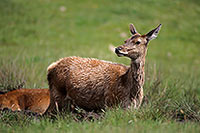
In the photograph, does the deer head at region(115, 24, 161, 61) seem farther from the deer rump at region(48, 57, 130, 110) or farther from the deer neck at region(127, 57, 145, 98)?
the deer rump at region(48, 57, 130, 110)

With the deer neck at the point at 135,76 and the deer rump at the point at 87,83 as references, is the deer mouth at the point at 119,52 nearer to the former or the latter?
the deer neck at the point at 135,76

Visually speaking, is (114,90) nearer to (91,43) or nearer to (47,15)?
(91,43)

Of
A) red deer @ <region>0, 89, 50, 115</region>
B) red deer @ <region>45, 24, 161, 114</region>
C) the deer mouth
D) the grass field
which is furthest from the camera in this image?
the grass field

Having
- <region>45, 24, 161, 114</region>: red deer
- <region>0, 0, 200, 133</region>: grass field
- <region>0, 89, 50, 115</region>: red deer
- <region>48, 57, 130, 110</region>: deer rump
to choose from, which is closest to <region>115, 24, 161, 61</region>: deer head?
<region>45, 24, 161, 114</region>: red deer

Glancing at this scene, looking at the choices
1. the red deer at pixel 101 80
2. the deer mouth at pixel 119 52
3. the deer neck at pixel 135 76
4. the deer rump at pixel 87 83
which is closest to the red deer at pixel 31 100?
the red deer at pixel 101 80

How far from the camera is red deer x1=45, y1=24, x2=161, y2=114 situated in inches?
247

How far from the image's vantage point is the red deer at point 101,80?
629 cm

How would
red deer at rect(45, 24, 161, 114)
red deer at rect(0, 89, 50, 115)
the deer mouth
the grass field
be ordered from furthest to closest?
the grass field, red deer at rect(0, 89, 50, 115), red deer at rect(45, 24, 161, 114), the deer mouth

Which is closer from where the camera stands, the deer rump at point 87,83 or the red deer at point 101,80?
the red deer at point 101,80

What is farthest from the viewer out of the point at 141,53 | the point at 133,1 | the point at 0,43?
the point at 133,1

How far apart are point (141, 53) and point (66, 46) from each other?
43.6 ft

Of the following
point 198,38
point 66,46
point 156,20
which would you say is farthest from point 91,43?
point 198,38

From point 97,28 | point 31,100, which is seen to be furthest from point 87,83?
point 97,28

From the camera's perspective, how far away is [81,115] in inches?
263
